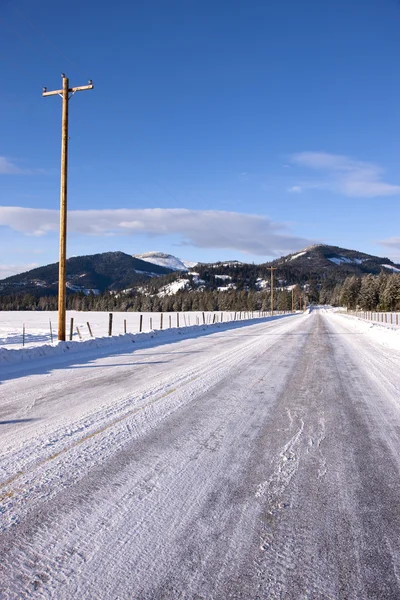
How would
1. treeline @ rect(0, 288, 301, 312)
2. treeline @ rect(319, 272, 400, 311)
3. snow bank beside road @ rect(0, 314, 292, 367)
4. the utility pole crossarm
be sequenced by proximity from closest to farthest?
1. snow bank beside road @ rect(0, 314, 292, 367)
2. the utility pole crossarm
3. treeline @ rect(319, 272, 400, 311)
4. treeline @ rect(0, 288, 301, 312)

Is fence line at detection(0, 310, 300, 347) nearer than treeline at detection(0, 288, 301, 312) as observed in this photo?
Yes

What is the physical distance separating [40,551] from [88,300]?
147323 mm

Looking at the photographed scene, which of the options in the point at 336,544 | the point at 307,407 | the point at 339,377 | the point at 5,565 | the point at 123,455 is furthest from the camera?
the point at 339,377

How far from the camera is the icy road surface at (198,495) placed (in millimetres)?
2170

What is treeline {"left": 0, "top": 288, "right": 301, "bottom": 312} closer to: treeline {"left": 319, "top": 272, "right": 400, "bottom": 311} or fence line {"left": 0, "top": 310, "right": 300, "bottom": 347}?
treeline {"left": 319, "top": 272, "right": 400, "bottom": 311}

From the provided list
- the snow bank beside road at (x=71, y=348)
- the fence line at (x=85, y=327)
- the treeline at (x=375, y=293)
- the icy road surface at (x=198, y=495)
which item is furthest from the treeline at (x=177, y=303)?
the icy road surface at (x=198, y=495)

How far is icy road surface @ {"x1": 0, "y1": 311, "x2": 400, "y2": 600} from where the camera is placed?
2170 mm

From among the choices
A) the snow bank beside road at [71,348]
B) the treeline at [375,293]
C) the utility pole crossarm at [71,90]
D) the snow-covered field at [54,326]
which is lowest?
the snow-covered field at [54,326]

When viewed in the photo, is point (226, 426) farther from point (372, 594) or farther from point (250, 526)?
point (372, 594)

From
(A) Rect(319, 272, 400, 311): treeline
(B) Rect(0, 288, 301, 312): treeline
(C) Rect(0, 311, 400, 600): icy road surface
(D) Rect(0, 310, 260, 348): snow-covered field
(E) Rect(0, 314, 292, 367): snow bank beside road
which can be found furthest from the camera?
(B) Rect(0, 288, 301, 312): treeline

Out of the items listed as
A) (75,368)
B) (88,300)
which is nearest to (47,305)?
(88,300)

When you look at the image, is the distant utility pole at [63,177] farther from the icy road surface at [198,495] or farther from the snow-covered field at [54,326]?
the icy road surface at [198,495]

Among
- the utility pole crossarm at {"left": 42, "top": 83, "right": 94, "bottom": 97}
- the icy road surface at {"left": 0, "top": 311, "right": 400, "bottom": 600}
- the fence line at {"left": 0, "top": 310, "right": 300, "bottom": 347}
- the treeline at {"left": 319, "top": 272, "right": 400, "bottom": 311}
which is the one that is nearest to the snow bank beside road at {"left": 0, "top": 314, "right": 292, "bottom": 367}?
the fence line at {"left": 0, "top": 310, "right": 300, "bottom": 347}

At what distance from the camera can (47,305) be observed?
146m
